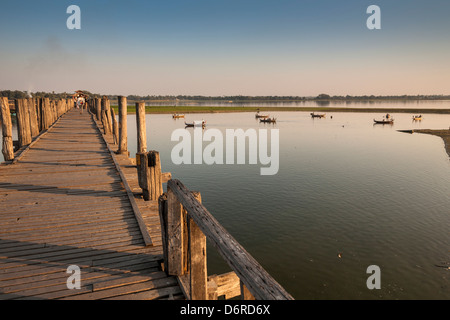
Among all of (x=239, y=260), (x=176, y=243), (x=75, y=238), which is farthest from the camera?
(x=75, y=238)

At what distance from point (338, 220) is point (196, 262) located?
11.8 meters

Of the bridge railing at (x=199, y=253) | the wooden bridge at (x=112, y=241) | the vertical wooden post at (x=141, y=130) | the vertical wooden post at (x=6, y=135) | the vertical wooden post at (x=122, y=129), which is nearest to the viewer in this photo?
the bridge railing at (x=199, y=253)

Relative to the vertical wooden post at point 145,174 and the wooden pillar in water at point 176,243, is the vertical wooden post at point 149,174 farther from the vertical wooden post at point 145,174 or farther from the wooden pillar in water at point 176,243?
the wooden pillar in water at point 176,243

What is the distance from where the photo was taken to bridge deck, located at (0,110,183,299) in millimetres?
4191

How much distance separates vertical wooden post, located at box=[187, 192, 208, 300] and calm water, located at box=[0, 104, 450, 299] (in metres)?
5.98

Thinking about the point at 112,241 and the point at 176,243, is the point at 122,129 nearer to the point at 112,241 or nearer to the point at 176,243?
the point at 112,241

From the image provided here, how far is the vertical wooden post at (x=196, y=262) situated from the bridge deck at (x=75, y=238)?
50cm

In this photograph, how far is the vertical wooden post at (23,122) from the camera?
1375 cm

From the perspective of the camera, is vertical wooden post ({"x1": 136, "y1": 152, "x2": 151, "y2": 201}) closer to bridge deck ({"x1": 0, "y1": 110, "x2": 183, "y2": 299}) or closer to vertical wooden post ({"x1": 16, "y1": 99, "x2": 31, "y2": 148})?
bridge deck ({"x1": 0, "y1": 110, "x2": 183, "y2": 299})

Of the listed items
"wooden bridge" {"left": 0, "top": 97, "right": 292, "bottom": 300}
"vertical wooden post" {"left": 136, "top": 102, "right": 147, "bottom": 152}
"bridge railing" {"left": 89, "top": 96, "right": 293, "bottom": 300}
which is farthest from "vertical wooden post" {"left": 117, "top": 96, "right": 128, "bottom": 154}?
"bridge railing" {"left": 89, "top": 96, "right": 293, "bottom": 300}

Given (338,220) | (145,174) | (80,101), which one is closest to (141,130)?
(145,174)

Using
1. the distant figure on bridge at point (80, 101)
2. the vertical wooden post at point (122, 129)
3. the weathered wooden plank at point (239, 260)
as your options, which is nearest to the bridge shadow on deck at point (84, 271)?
the weathered wooden plank at point (239, 260)

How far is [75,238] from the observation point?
18.8ft
